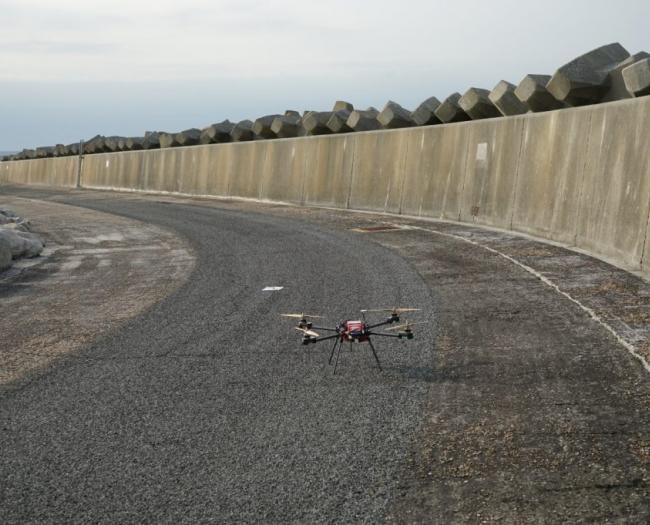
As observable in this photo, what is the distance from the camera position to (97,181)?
4409 cm

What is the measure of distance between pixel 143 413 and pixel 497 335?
3.67 metres

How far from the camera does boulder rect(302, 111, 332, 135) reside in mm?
25844

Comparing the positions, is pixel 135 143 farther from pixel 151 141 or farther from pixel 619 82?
pixel 619 82

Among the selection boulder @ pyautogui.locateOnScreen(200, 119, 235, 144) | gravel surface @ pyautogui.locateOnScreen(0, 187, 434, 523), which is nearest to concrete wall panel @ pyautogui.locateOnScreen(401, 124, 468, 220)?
gravel surface @ pyautogui.locateOnScreen(0, 187, 434, 523)

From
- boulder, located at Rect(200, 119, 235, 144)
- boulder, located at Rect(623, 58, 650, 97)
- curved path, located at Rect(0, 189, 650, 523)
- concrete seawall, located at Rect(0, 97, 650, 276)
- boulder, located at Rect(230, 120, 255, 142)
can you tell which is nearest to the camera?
curved path, located at Rect(0, 189, 650, 523)

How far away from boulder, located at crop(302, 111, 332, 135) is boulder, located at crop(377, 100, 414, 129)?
3.44 m

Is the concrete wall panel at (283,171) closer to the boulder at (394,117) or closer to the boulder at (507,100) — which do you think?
the boulder at (394,117)

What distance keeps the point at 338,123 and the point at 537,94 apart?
9.86 m

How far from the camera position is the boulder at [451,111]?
20.3 metres

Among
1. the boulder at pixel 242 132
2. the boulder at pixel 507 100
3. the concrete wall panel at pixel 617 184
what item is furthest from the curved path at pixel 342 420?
the boulder at pixel 242 132

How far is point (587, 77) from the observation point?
14.7 meters

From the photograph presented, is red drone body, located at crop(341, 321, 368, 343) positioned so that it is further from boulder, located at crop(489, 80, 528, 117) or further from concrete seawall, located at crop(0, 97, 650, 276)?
boulder, located at crop(489, 80, 528, 117)

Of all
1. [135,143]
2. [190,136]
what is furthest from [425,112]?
[135,143]

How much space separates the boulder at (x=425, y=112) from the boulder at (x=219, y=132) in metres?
12.7
